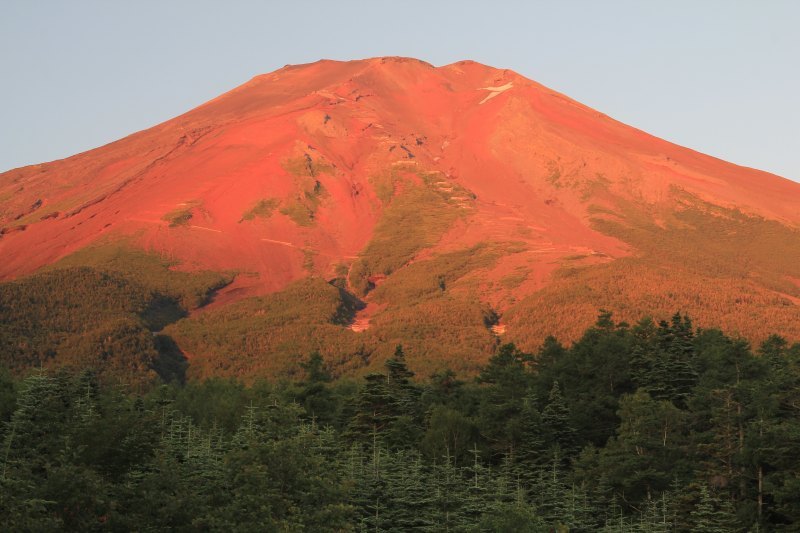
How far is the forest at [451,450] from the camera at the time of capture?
3288cm

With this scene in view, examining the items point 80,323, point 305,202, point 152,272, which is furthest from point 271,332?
point 305,202

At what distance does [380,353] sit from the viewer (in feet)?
411

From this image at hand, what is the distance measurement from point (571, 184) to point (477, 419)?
132 m

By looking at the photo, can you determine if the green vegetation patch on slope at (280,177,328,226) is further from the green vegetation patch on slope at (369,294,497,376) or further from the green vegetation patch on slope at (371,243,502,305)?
the green vegetation patch on slope at (369,294,497,376)

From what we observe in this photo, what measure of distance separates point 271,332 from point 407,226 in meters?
48.0

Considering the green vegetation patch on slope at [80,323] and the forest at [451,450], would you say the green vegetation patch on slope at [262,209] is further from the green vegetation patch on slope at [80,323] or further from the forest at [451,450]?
the forest at [451,450]

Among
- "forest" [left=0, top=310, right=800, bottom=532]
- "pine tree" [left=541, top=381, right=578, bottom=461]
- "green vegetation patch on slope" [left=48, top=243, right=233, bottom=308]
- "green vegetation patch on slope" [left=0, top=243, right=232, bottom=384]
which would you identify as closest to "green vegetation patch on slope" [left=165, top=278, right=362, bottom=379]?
"green vegetation patch on slope" [left=0, top=243, right=232, bottom=384]

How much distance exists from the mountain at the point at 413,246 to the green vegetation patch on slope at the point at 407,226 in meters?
0.34

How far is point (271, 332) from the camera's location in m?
135

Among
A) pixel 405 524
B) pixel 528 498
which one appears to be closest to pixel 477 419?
pixel 528 498

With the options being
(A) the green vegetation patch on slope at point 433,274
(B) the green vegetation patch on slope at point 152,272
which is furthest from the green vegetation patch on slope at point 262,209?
(A) the green vegetation patch on slope at point 433,274

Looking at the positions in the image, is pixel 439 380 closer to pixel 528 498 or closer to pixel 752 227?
pixel 528 498

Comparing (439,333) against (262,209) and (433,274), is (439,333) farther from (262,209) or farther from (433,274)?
(262,209)

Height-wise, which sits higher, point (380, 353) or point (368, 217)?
point (368, 217)
